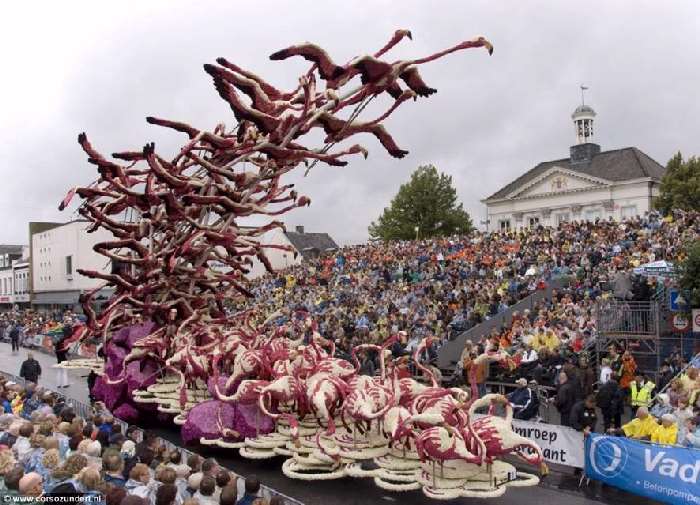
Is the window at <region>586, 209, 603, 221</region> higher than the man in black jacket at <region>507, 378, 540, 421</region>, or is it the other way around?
the window at <region>586, 209, 603, 221</region>

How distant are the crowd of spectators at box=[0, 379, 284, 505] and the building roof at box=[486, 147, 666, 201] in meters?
50.6

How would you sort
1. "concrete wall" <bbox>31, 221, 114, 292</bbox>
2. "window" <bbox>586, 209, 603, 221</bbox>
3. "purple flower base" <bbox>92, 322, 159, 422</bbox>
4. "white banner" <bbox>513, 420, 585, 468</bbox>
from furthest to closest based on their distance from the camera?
"window" <bbox>586, 209, 603, 221</bbox> → "concrete wall" <bbox>31, 221, 114, 292</bbox> → "purple flower base" <bbox>92, 322, 159, 422</bbox> → "white banner" <bbox>513, 420, 585, 468</bbox>

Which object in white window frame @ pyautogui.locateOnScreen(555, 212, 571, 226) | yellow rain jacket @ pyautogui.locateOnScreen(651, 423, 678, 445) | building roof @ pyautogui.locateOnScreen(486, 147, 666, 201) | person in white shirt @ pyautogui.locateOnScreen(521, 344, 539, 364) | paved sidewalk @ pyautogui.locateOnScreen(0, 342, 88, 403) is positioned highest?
building roof @ pyautogui.locateOnScreen(486, 147, 666, 201)

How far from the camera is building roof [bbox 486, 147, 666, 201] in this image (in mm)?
53000

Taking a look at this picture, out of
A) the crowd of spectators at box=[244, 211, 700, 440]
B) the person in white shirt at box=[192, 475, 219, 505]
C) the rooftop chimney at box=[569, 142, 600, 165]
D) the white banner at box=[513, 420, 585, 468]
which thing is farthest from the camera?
the rooftop chimney at box=[569, 142, 600, 165]

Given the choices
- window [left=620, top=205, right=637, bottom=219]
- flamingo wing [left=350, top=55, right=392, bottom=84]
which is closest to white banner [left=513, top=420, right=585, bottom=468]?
flamingo wing [left=350, top=55, right=392, bottom=84]

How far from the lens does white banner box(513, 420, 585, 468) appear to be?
393 inches

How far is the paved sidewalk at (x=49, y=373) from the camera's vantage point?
59.2 ft

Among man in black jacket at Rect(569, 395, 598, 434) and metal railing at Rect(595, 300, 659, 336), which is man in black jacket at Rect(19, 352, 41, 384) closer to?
man in black jacket at Rect(569, 395, 598, 434)

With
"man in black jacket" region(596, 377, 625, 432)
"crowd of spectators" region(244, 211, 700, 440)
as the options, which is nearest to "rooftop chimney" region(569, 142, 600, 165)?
"crowd of spectators" region(244, 211, 700, 440)

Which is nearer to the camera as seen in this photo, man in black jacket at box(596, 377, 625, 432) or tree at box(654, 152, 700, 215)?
man in black jacket at box(596, 377, 625, 432)

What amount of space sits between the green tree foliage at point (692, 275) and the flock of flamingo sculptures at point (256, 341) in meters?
6.43

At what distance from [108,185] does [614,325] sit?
12.1 meters

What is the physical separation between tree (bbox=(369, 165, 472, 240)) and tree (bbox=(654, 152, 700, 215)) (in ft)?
51.7
